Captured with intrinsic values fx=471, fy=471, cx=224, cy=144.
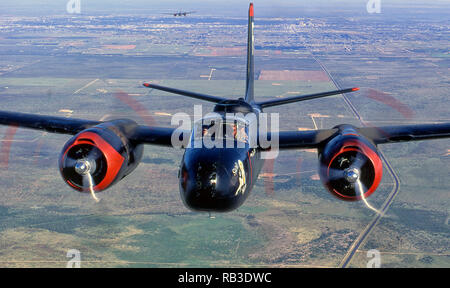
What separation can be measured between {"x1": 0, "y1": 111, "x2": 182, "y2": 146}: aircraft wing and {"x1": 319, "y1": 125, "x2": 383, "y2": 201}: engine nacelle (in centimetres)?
960

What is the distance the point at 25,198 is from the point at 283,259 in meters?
47.1

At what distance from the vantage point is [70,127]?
95.2 feet

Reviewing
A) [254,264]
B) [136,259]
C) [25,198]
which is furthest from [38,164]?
[254,264]

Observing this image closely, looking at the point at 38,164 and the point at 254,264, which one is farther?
the point at 38,164

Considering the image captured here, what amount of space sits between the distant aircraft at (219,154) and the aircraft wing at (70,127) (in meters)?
0.03

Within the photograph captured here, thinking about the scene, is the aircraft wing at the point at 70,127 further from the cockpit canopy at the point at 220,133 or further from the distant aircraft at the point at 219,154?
the cockpit canopy at the point at 220,133

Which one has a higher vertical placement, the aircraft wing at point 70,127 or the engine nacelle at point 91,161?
the aircraft wing at point 70,127

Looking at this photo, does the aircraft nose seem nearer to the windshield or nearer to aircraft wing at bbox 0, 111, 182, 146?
the windshield

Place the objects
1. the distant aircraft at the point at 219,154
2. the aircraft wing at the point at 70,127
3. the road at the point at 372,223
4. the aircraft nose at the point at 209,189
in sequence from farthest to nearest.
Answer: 1. the road at the point at 372,223
2. the aircraft wing at the point at 70,127
3. the distant aircraft at the point at 219,154
4. the aircraft nose at the point at 209,189

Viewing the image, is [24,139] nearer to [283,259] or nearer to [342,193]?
[283,259]

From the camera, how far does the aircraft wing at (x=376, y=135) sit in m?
26.9

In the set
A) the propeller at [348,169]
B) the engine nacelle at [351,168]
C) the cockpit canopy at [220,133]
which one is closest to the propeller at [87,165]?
the cockpit canopy at [220,133]

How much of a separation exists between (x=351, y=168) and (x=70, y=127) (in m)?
16.9

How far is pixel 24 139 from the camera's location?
113312 mm
